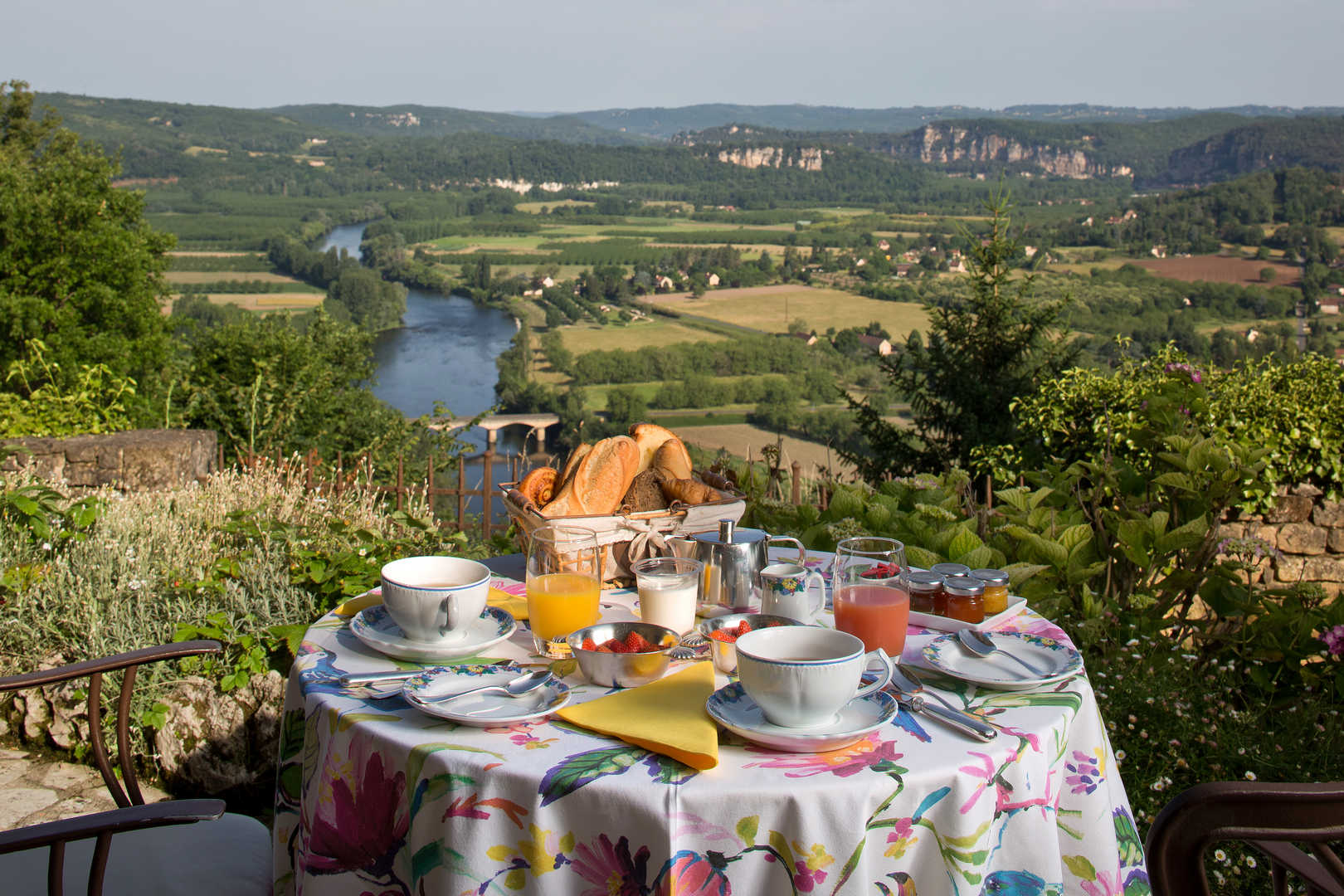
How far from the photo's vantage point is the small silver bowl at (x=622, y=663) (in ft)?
4.78

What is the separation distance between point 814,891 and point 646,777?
0.79ft

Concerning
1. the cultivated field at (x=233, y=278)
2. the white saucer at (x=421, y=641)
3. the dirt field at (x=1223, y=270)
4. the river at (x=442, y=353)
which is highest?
the dirt field at (x=1223, y=270)

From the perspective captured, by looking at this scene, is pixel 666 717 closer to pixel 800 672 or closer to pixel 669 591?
pixel 800 672

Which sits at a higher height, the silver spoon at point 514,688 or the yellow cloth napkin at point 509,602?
the silver spoon at point 514,688

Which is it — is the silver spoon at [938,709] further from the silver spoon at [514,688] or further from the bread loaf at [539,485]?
the bread loaf at [539,485]

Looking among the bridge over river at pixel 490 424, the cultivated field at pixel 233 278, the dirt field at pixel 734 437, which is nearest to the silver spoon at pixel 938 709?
the bridge over river at pixel 490 424

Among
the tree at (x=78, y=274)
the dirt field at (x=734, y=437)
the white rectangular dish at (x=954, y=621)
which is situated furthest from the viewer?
the dirt field at (x=734, y=437)

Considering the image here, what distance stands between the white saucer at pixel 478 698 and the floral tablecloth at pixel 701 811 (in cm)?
2

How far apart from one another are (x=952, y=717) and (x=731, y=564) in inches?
22.0

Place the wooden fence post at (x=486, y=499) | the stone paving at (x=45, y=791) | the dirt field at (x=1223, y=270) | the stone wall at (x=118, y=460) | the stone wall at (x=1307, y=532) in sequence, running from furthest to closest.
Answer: the dirt field at (x=1223, y=270) → the wooden fence post at (x=486, y=499) → the stone wall at (x=118, y=460) → the stone wall at (x=1307, y=532) → the stone paving at (x=45, y=791)

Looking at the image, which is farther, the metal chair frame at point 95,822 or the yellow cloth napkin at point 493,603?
the yellow cloth napkin at point 493,603

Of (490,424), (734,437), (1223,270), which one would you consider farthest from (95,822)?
(1223,270)

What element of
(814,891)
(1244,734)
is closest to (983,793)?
(814,891)

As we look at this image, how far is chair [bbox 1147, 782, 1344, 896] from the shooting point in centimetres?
103
